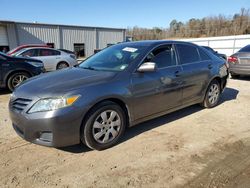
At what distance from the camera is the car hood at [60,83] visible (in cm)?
303

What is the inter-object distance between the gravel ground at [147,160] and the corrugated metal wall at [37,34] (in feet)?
65.5

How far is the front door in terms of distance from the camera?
3641 millimetres

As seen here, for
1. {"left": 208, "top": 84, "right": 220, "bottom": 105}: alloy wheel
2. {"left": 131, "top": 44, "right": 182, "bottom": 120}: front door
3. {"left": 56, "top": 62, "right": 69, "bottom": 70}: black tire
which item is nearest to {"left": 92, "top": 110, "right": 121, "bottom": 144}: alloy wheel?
{"left": 131, "top": 44, "right": 182, "bottom": 120}: front door

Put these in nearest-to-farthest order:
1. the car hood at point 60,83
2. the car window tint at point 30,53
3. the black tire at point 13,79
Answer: the car hood at point 60,83
the black tire at point 13,79
the car window tint at point 30,53

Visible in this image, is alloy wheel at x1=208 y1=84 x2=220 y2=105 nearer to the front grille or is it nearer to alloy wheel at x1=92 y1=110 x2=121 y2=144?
alloy wheel at x1=92 y1=110 x2=121 y2=144

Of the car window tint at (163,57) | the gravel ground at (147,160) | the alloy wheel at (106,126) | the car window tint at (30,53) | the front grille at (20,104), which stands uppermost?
the car window tint at (163,57)

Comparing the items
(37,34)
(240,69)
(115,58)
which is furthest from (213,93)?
(37,34)

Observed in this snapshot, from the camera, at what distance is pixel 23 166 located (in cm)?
300

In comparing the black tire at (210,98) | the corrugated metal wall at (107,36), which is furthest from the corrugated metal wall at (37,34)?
the black tire at (210,98)

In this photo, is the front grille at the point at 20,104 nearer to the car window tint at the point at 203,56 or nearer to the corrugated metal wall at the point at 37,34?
the car window tint at the point at 203,56

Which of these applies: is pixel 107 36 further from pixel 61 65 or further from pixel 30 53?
pixel 30 53

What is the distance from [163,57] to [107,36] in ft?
79.9

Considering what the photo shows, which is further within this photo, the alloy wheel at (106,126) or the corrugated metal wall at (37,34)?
the corrugated metal wall at (37,34)

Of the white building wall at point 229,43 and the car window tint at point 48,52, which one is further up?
the white building wall at point 229,43
